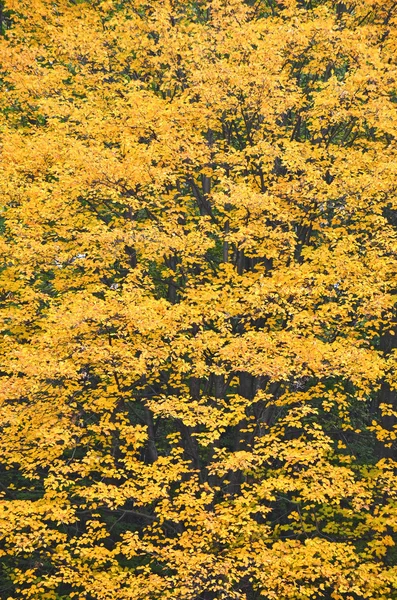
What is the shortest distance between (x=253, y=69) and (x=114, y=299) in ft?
27.4

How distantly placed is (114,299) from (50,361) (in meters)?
2.30

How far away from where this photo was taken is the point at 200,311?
56.0 ft

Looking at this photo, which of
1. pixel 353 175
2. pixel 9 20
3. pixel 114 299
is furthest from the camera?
pixel 9 20

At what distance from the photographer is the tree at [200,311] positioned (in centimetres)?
1550

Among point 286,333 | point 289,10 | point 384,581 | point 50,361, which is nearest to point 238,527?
point 384,581

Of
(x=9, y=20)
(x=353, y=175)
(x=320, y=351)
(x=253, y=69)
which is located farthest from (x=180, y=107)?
(x=9, y=20)

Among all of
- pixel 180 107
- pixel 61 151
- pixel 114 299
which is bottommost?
pixel 114 299

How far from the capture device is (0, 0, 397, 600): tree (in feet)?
50.9

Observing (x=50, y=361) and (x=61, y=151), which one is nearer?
(x=50, y=361)

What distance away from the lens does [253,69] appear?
1900 cm

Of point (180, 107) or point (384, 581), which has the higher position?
point (180, 107)

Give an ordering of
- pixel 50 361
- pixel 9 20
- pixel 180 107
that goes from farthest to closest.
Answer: pixel 9 20, pixel 180 107, pixel 50 361

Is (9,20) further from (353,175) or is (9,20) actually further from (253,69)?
(353,175)

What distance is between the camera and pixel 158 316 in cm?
1653
